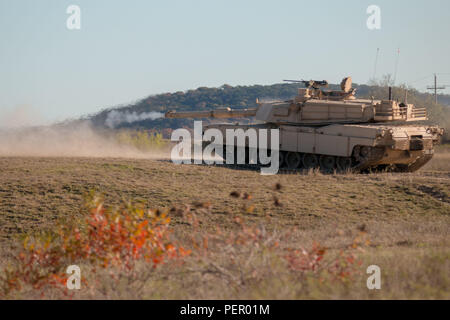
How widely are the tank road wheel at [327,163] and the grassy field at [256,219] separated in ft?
8.51

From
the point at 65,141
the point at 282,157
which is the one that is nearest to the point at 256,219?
the point at 282,157

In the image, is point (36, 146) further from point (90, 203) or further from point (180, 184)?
point (90, 203)

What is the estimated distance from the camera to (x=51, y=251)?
9734 mm

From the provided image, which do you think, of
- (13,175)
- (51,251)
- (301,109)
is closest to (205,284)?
(51,251)

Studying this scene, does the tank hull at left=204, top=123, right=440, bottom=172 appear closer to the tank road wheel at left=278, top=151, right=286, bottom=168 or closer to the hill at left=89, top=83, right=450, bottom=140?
the tank road wheel at left=278, top=151, right=286, bottom=168

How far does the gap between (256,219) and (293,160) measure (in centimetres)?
1030

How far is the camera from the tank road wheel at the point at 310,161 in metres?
25.2

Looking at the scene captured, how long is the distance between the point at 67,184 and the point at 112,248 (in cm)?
1110

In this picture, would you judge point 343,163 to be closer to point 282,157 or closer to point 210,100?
point 282,157

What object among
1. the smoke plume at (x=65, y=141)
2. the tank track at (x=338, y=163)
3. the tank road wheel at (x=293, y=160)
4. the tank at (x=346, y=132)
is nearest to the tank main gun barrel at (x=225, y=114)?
the tank at (x=346, y=132)

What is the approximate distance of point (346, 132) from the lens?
933 inches

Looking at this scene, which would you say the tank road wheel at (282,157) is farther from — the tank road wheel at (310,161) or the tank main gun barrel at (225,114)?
the tank main gun barrel at (225,114)

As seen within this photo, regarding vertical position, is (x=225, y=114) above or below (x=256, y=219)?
above

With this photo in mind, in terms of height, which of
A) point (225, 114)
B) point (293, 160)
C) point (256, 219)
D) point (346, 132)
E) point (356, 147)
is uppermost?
point (225, 114)
